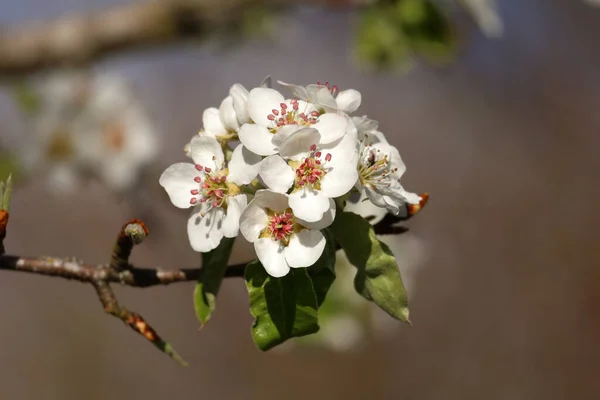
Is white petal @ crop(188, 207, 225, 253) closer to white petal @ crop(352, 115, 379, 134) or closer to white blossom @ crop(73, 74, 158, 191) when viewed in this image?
white petal @ crop(352, 115, 379, 134)

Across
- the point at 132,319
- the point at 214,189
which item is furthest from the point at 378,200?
the point at 132,319

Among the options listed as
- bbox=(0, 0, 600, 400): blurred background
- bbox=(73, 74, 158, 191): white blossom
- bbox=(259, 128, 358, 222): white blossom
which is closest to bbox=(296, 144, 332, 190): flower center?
bbox=(259, 128, 358, 222): white blossom

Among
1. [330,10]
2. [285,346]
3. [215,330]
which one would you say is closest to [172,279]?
[285,346]

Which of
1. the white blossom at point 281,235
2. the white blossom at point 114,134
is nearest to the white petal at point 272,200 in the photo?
the white blossom at point 281,235

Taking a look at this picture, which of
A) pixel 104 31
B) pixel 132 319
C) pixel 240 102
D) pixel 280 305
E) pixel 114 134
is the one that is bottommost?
pixel 114 134

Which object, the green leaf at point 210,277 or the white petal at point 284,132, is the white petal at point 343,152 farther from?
the green leaf at point 210,277

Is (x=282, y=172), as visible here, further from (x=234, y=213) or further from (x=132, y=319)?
(x=132, y=319)

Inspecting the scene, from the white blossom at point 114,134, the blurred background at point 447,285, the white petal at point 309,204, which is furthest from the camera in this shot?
the blurred background at point 447,285
